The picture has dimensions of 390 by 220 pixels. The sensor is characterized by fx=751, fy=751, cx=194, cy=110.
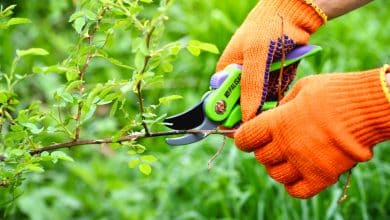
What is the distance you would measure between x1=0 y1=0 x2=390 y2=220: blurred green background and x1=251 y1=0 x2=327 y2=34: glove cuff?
79 cm

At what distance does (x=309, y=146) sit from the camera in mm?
1860

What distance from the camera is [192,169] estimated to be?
3025mm

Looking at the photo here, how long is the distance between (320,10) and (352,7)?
0.41 feet

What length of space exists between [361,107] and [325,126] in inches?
3.9

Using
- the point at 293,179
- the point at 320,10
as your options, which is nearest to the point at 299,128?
the point at 293,179

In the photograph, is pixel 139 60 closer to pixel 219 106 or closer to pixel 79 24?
pixel 79 24

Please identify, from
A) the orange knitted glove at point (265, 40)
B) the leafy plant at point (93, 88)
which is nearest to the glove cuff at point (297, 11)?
the orange knitted glove at point (265, 40)

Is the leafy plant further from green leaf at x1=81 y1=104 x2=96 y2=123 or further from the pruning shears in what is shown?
the pruning shears

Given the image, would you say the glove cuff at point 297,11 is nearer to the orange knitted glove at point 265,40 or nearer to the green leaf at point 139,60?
the orange knitted glove at point 265,40

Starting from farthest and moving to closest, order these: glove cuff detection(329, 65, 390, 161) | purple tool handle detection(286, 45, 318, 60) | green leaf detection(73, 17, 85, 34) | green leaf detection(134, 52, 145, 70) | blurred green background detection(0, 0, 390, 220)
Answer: blurred green background detection(0, 0, 390, 220)
purple tool handle detection(286, 45, 318, 60)
glove cuff detection(329, 65, 390, 161)
green leaf detection(73, 17, 85, 34)
green leaf detection(134, 52, 145, 70)

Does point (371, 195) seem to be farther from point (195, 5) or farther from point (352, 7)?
point (195, 5)

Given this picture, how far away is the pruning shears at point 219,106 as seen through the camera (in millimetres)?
1948

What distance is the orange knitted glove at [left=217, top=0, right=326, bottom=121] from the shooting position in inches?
78.3

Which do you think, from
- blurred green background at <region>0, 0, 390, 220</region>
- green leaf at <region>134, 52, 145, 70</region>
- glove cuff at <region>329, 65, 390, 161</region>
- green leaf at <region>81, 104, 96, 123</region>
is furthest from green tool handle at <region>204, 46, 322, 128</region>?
blurred green background at <region>0, 0, 390, 220</region>
